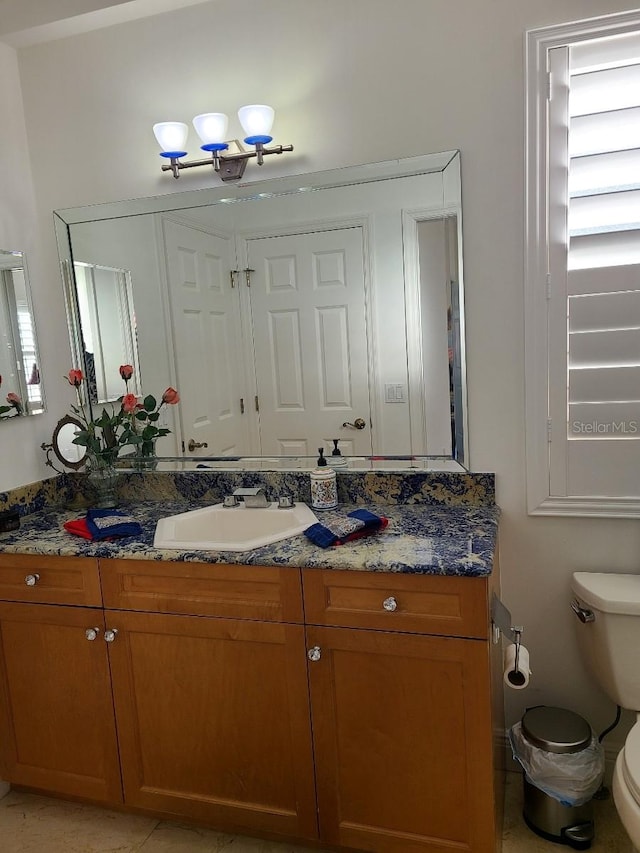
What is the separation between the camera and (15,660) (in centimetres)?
186

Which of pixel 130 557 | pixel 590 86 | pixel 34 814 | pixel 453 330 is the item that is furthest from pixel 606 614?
pixel 34 814

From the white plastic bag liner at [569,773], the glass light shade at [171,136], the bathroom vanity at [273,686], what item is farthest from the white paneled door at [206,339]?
the white plastic bag liner at [569,773]

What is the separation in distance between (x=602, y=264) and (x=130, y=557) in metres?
1.54

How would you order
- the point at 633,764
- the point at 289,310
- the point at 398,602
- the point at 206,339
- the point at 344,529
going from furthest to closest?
the point at 206,339
the point at 289,310
the point at 344,529
the point at 398,602
the point at 633,764

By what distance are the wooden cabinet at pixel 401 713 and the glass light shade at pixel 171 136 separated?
4.68 ft

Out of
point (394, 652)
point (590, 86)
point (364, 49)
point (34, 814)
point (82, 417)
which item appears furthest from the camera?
point (82, 417)

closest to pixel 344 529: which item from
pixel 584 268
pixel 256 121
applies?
pixel 584 268

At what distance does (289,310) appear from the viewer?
1999 mm

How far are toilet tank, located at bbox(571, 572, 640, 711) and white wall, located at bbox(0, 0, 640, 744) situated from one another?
0.46 feet

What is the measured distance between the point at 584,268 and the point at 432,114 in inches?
25.2

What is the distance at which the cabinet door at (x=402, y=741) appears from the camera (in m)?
1.46

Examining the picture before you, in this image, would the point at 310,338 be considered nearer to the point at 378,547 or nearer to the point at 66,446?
the point at 378,547

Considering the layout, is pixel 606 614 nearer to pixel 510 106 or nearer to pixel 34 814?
pixel 510 106

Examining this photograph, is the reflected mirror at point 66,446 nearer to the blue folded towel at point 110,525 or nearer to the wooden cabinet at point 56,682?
the blue folded towel at point 110,525
